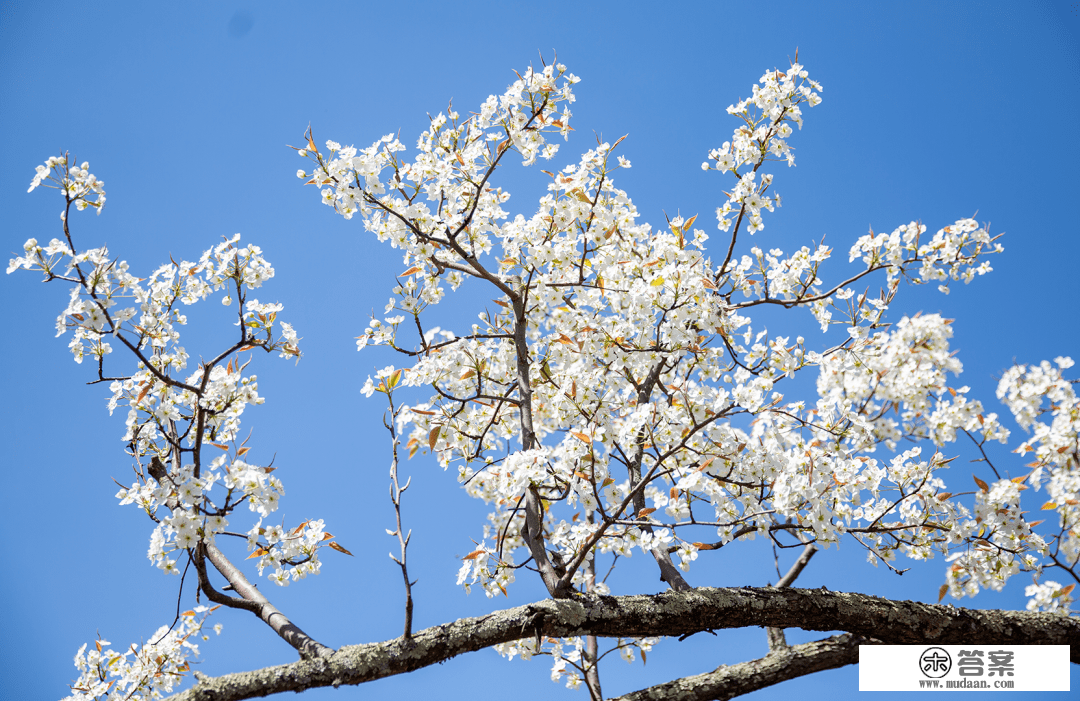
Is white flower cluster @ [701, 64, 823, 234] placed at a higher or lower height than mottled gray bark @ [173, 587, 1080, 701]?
higher

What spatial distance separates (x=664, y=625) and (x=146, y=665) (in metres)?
2.87

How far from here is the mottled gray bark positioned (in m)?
2.45

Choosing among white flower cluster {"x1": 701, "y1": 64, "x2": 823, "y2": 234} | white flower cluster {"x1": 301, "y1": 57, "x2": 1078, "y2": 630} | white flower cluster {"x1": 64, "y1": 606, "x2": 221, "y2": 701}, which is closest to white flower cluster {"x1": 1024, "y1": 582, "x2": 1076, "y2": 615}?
white flower cluster {"x1": 301, "y1": 57, "x2": 1078, "y2": 630}

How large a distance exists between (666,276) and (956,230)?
72.1 inches

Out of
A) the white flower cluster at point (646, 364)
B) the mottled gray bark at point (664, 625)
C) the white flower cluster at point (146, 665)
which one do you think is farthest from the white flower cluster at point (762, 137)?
the white flower cluster at point (146, 665)

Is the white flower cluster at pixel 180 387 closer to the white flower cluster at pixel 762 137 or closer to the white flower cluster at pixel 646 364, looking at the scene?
the white flower cluster at pixel 646 364

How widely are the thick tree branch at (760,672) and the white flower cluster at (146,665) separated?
244cm

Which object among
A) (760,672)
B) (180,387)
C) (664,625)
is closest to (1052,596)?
(760,672)

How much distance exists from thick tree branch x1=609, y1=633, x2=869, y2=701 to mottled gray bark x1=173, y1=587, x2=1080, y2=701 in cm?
23

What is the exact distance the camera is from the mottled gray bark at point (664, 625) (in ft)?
8.05

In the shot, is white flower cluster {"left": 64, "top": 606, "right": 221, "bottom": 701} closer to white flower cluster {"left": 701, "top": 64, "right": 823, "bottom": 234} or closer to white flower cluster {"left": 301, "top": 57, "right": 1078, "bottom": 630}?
white flower cluster {"left": 301, "top": 57, "right": 1078, "bottom": 630}

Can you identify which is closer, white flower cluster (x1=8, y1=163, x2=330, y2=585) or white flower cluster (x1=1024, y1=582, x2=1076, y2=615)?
white flower cluster (x1=8, y1=163, x2=330, y2=585)

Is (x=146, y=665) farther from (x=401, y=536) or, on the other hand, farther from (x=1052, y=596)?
(x=1052, y=596)

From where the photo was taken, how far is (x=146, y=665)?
3.67 meters
